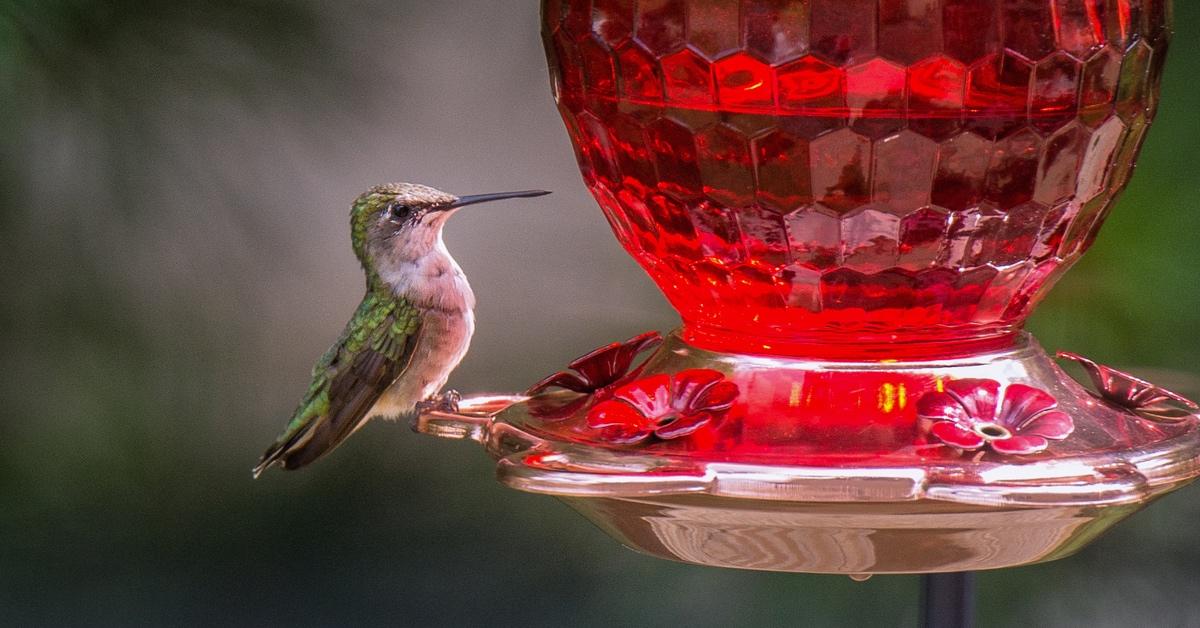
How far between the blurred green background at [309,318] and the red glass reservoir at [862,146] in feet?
1.55

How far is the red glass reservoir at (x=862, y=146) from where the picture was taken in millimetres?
1269

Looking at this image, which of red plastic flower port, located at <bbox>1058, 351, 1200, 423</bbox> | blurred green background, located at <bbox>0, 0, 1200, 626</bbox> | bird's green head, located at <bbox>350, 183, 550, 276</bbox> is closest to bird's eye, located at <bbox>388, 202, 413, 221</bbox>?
bird's green head, located at <bbox>350, 183, 550, 276</bbox>

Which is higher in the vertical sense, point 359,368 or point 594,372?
point 594,372

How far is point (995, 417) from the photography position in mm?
1244

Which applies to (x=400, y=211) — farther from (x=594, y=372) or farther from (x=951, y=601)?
(x=951, y=601)

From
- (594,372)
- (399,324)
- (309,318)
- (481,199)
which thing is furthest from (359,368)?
(594,372)

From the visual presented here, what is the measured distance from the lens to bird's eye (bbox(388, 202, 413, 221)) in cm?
221

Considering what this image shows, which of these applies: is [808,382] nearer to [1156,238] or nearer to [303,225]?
[1156,238]

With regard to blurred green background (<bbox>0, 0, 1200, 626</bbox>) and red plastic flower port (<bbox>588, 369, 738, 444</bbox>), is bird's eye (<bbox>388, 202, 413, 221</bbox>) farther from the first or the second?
red plastic flower port (<bbox>588, 369, 738, 444</bbox>)

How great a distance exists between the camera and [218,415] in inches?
105

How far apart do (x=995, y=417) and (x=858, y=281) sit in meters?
0.19

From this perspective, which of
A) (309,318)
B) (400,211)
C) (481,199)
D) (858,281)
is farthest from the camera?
(309,318)

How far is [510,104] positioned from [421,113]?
17 cm

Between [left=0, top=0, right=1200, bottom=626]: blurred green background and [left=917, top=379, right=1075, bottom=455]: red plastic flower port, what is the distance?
548 millimetres
